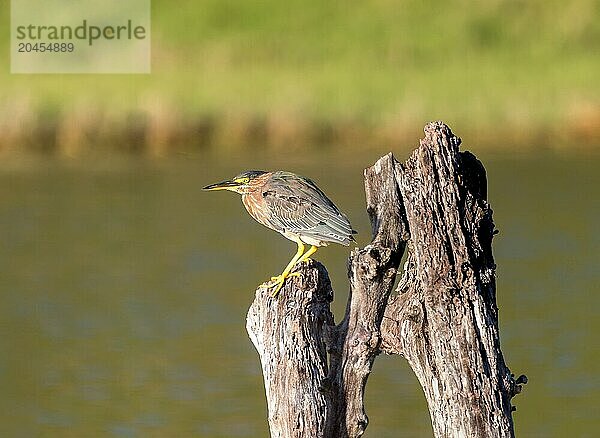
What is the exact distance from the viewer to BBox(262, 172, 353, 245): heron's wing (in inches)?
223

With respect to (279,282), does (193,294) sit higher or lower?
higher

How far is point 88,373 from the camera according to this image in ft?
39.2

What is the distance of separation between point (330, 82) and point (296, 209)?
1978 cm

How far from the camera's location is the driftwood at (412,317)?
16.7ft

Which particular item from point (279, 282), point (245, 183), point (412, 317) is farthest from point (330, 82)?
point (412, 317)

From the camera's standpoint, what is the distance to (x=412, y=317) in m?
5.20

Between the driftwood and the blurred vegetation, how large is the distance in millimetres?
15797

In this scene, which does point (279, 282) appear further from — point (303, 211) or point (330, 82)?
point (330, 82)

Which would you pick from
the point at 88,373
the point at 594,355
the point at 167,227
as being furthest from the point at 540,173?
the point at 88,373

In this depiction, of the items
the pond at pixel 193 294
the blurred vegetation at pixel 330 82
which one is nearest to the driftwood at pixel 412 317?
the pond at pixel 193 294

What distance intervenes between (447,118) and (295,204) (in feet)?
53.1

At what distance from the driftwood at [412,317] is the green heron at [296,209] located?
20 cm

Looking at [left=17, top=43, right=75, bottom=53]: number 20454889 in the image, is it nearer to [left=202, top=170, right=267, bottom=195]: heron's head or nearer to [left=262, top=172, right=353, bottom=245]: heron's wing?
[left=202, top=170, right=267, bottom=195]: heron's head

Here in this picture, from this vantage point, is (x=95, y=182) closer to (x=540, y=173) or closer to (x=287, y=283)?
(x=540, y=173)
